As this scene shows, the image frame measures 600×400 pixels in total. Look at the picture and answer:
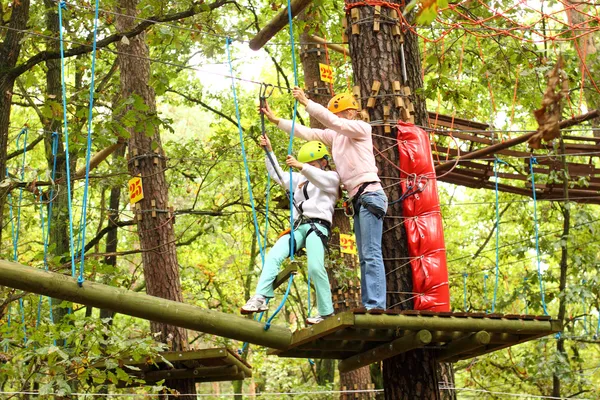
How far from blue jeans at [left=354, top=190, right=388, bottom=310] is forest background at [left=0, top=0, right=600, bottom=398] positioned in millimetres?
1068

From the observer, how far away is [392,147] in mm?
5422

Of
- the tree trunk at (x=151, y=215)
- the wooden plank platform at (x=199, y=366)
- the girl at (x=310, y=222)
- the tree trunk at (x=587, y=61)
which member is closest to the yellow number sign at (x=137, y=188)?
the tree trunk at (x=151, y=215)

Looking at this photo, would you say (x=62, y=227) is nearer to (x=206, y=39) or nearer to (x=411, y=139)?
(x=206, y=39)

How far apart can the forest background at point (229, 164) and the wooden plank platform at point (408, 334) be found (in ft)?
3.58

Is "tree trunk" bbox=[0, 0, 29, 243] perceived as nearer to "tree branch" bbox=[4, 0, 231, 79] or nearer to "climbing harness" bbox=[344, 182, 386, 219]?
"tree branch" bbox=[4, 0, 231, 79]

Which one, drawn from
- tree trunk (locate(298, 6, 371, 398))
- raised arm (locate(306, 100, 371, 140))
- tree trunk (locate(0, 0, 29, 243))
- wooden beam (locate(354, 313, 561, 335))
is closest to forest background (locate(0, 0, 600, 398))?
tree trunk (locate(0, 0, 29, 243))

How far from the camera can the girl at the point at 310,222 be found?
4.71 m

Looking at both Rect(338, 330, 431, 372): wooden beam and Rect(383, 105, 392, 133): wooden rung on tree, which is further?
Rect(383, 105, 392, 133): wooden rung on tree

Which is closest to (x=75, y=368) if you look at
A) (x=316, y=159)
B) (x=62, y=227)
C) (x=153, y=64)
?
(x=316, y=159)

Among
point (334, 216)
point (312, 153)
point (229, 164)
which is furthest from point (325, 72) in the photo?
point (229, 164)

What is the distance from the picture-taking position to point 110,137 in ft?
19.6

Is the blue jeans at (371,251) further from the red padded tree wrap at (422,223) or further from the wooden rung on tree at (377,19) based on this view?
the wooden rung on tree at (377,19)

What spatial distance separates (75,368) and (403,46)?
3049 millimetres

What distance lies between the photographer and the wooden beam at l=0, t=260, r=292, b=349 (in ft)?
12.6
